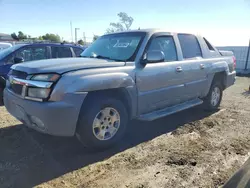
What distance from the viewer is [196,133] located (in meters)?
4.36

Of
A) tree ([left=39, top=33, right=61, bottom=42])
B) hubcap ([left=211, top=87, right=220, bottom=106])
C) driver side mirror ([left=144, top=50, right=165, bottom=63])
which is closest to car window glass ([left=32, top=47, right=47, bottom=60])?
driver side mirror ([left=144, top=50, right=165, bottom=63])

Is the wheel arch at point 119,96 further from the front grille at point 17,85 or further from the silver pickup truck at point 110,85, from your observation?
the front grille at point 17,85

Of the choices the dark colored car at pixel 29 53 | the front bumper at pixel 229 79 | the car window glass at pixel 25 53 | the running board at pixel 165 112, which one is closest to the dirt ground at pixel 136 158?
the running board at pixel 165 112

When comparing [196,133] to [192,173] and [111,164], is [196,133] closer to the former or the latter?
[192,173]

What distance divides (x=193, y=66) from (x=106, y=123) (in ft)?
7.97

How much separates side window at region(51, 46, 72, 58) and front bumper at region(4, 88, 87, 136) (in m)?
4.39

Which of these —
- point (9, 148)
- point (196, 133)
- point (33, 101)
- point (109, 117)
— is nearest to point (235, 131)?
point (196, 133)

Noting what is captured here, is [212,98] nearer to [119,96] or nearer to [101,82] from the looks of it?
[119,96]

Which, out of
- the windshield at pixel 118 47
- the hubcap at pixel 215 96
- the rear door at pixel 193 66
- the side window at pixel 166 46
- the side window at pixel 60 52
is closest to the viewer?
the windshield at pixel 118 47

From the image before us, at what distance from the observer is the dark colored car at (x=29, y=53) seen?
6402 mm

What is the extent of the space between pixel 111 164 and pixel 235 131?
105 inches

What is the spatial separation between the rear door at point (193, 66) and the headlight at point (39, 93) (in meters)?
2.78

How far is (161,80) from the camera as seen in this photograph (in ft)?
13.8

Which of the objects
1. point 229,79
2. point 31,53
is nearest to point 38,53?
point 31,53
